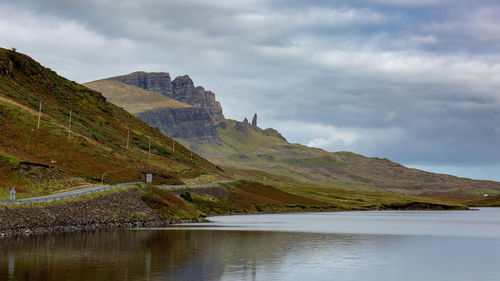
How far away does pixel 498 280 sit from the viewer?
48.4 m

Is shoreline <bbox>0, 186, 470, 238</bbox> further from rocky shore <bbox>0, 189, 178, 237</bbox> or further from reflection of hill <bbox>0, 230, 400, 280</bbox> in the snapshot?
reflection of hill <bbox>0, 230, 400, 280</bbox>

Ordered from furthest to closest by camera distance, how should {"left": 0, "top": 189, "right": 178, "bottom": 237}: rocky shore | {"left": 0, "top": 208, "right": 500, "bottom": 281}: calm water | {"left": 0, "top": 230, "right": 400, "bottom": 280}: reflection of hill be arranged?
{"left": 0, "top": 189, "right": 178, "bottom": 237}: rocky shore → {"left": 0, "top": 208, "right": 500, "bottom": 281}: calm water → {"left": 0, "top": 230, "right": 400, "bottom": 280}: reflection of hill

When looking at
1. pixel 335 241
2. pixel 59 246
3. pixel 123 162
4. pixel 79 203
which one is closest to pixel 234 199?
pixel 123 162

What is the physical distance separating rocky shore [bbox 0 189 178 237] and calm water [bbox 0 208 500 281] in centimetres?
706

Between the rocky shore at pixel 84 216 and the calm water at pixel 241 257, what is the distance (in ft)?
23.2

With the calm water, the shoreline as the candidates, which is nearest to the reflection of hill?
the calm water

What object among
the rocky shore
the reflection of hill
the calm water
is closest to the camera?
the reflection of hill

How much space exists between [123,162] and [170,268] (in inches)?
A: 5192

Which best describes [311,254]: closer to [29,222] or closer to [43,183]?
[29,222]

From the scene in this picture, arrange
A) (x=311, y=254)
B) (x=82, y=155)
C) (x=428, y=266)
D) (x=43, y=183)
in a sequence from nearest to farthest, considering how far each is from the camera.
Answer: (x=428, y=266) → (x=311, y=254) → (x=43, y=183) → (x=82, y=155)

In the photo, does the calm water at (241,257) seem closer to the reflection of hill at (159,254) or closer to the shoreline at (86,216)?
the reflection of hill at (159,254)

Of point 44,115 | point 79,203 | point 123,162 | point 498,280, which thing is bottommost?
point 498,280

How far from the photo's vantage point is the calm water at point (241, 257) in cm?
4822

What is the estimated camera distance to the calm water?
48.2 metres
